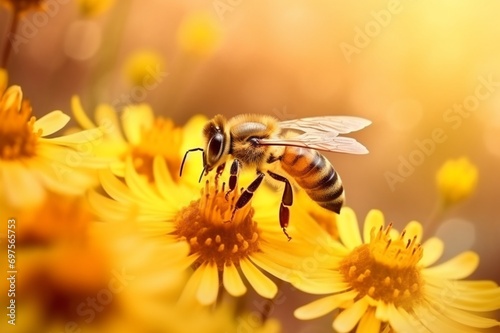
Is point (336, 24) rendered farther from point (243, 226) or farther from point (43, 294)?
point (43, 294)

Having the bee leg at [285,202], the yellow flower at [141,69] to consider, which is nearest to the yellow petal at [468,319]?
the bee leg at [285,202]

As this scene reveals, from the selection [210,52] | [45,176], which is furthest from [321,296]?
[210,52]

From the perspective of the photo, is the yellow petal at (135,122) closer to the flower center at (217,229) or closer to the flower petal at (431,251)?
the flower center at (217,229)

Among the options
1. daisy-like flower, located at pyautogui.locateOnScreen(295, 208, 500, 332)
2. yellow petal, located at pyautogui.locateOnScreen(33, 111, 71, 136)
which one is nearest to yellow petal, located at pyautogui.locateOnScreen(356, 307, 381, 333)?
daisy-like flower, located at pyautogui.locateOnScreen(295, 208, 500, 332)

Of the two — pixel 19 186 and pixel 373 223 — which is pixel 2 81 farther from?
pixel 373 223

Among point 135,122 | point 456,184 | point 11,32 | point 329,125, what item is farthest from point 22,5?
point 456,184

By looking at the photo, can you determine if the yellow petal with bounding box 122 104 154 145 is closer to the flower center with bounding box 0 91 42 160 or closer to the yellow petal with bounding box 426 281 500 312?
the flower center with bounding box 0 91 42 160

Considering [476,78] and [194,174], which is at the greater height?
[476,78]

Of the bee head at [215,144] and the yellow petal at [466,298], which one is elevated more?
the bee head at [215,144]
